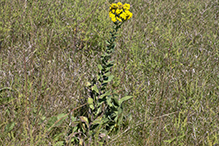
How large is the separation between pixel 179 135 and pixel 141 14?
2.75 meters

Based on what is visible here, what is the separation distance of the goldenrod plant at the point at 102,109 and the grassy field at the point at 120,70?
0.13 meters

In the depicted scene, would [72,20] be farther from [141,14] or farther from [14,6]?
[141,14]

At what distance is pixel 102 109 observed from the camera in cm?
200

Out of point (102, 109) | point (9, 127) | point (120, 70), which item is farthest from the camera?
point (120, 70)

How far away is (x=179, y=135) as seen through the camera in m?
1.94

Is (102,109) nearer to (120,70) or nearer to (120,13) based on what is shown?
(120,70)

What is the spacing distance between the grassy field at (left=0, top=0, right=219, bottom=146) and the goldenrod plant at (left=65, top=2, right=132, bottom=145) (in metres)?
0.13

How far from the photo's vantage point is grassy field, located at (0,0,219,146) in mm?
1870

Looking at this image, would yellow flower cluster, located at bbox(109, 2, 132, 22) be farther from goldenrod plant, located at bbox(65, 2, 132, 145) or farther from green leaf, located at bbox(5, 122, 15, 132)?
green leaf, located at bbox(5, 122, 15, 132)

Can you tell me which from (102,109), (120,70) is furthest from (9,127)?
(120,70)

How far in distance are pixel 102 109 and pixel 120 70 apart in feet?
2.50

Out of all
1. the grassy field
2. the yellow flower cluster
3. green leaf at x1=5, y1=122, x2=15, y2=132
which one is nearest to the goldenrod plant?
the yellow flower cluster

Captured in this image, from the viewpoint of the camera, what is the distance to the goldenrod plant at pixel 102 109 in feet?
6.01

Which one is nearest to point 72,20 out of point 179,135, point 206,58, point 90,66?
point 90,66
